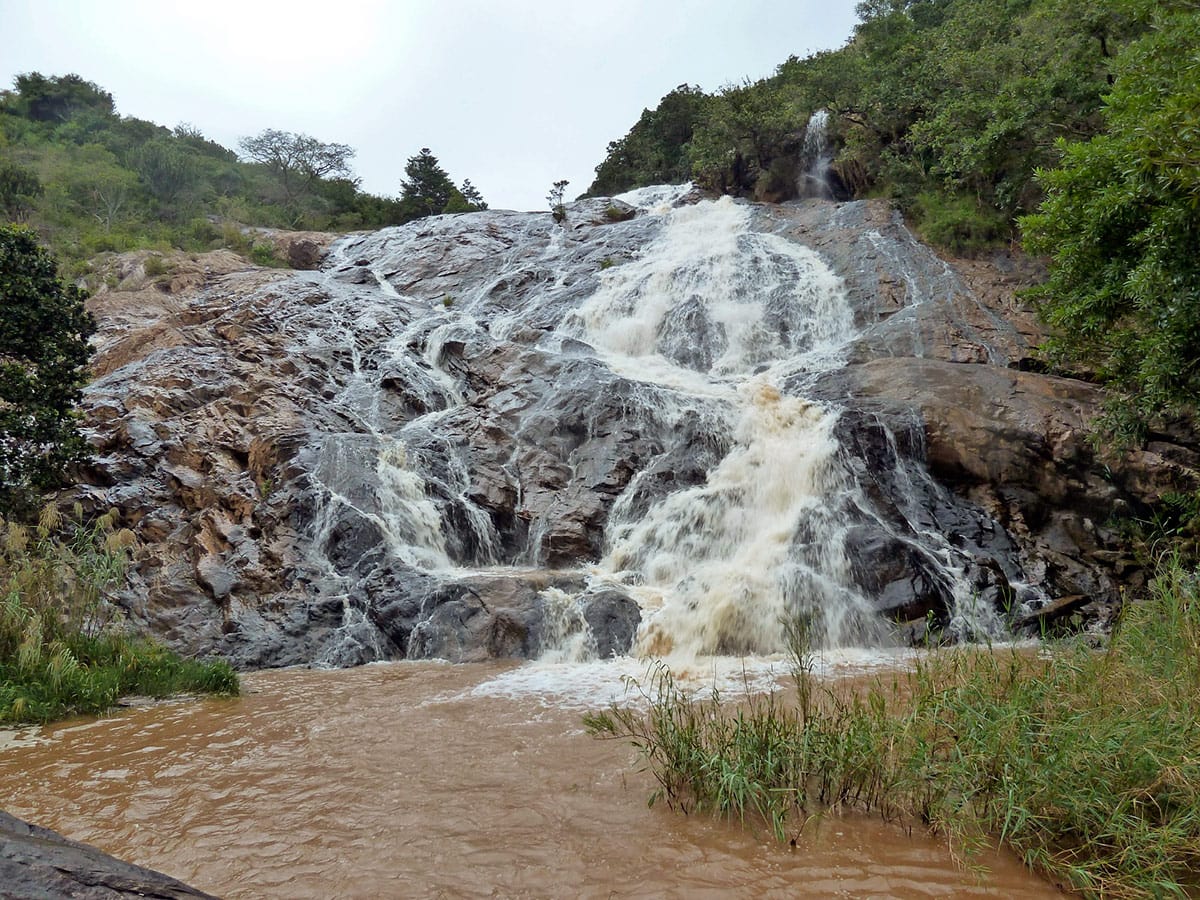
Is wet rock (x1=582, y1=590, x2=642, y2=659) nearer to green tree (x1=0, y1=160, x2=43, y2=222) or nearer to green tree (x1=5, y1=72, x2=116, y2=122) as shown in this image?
green tree (x1=0, y1=160, x2=43, y2=222)

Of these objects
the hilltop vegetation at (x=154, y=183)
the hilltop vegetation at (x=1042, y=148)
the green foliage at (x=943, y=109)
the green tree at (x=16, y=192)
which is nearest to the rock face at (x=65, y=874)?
the hilltop vegetation at (x=1042, y=148)

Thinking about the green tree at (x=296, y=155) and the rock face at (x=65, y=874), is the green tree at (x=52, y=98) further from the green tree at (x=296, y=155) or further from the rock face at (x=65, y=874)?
the rock face at (x=65, y=874)

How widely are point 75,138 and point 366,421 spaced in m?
37.1

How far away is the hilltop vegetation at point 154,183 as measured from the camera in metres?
25.2

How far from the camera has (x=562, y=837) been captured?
3605 mm

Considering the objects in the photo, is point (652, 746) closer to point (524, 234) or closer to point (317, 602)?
point (317, 602)

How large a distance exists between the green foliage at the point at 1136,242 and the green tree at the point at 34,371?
1312cm

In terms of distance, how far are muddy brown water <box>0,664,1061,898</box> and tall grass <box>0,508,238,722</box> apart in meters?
0.38

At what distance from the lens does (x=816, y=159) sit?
81.4 feet

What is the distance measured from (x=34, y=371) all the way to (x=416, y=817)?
32.6 feet

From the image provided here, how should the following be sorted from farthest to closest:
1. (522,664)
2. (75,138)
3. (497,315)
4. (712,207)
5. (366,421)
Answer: (75,138)
(712,207)
(497,315)
(366,421)
(522,664)

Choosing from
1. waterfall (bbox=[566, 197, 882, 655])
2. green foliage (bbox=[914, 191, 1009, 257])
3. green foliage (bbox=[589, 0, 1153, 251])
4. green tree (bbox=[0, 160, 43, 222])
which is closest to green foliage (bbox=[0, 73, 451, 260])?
green tree (bbox=[0, 160, 43, 222])

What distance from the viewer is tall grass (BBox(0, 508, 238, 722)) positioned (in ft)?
19.1

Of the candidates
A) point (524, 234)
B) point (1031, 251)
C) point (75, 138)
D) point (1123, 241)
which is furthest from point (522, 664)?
point (75, 138)
